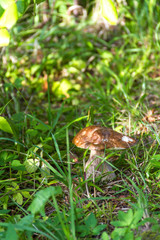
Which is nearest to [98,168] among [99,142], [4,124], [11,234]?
[99,142]

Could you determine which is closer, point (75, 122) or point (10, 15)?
point (10, 15)

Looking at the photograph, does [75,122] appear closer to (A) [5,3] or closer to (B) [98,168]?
(B) [98,168]

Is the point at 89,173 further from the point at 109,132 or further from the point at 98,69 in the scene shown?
the point at 98,69

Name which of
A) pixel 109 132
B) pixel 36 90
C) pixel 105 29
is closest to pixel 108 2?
pixel 109 132

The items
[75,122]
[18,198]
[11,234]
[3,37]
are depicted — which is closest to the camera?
[11,234]

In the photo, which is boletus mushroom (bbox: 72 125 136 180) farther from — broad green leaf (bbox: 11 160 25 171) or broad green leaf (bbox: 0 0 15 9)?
→ broad green leaf (bbox: 0 0 15 9)

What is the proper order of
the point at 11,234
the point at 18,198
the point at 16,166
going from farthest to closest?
the point at 16,166
the point at 18,198
the point at 11,234

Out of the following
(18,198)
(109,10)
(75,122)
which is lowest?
(75,122)

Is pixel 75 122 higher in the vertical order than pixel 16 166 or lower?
lower
